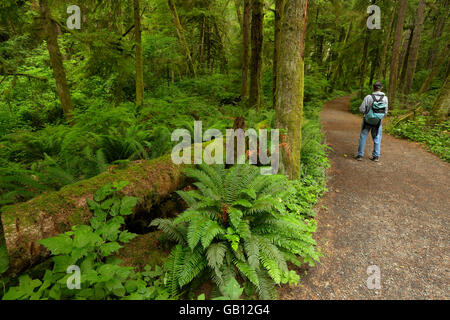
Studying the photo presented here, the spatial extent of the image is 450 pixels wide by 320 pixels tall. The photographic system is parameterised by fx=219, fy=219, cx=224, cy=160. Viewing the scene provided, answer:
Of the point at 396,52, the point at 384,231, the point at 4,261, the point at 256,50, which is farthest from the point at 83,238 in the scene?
the point at 396,52

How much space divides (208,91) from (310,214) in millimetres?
9353

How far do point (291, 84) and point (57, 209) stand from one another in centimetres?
400

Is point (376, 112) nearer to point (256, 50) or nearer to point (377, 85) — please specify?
point (377, 85)

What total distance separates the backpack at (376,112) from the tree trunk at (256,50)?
4.12m

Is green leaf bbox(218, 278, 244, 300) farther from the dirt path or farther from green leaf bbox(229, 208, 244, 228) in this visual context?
the dirt path

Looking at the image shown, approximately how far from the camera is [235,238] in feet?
8.50

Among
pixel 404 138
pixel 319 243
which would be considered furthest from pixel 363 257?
pixel 404 138

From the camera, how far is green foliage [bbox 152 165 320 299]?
97.5 inches

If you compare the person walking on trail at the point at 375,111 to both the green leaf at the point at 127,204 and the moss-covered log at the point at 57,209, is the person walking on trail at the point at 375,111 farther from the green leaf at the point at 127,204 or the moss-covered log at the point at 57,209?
the green leaf at the point at 127,204

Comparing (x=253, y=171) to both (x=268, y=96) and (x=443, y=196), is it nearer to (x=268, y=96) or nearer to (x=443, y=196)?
(x=443, y=196)

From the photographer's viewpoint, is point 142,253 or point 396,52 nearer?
point 142,253

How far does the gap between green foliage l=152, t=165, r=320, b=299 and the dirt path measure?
1.30ft

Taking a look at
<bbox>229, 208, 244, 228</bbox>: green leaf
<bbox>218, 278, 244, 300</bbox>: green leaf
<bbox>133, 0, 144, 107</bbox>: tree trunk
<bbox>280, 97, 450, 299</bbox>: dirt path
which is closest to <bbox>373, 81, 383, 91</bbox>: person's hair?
<bbox>280, 97, 450, 299</bbox>: dirt path

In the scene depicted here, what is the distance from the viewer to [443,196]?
4770 mm
